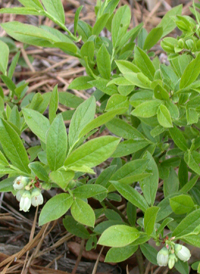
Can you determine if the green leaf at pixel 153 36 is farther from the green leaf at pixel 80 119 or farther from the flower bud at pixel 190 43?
the green leaf at pixel 80 119

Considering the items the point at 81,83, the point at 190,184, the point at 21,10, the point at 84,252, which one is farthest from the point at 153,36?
the point at 84,252

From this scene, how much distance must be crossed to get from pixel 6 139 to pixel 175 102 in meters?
0.64

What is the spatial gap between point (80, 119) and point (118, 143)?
239 mm

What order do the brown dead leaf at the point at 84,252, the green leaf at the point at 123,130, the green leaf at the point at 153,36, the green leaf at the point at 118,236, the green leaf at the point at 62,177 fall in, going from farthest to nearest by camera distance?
the brown dead leaf at the point at 84,252, the green leaf at the point at 153,36, the green leaf at the point at 123,130, the green leaf at the point at 118,236, the green leaf at the point at 62,177

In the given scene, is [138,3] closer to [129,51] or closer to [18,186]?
[129,51]

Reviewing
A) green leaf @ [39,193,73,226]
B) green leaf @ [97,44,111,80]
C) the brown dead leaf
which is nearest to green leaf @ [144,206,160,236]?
green leaf @ [39,193,73,226]

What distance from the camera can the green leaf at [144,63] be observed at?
1293 millimetres

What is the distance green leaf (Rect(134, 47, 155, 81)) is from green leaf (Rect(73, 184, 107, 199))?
0.50 metres

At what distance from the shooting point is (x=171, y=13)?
5.47 ft

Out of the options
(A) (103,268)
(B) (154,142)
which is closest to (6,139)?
(B) (154,142)

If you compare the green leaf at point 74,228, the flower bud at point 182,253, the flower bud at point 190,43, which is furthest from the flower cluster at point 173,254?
the flower bud at point 190,43

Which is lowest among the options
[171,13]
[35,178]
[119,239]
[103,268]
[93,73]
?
[103,268]

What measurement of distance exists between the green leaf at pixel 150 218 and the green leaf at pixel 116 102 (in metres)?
0.43

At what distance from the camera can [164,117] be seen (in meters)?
1.18
